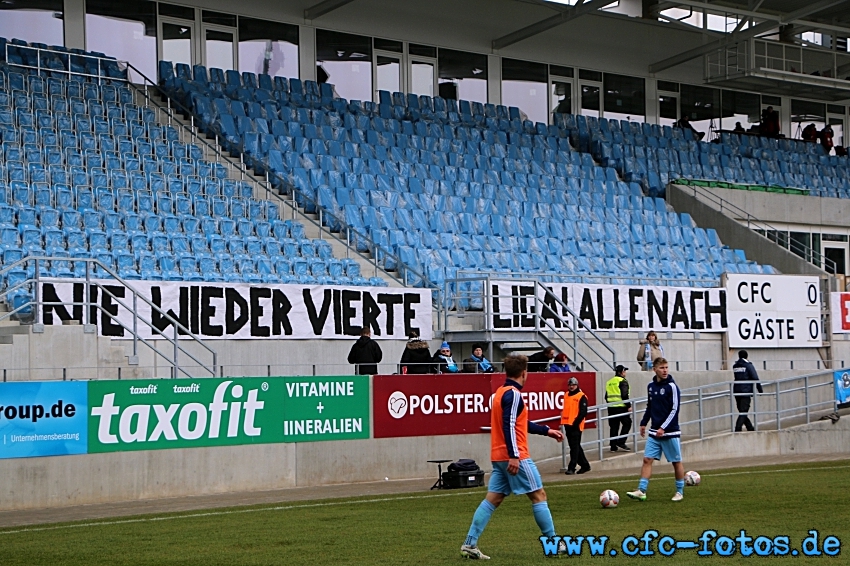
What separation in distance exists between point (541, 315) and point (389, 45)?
13440 mm

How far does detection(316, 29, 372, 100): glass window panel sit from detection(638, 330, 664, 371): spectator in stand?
13.2 meters

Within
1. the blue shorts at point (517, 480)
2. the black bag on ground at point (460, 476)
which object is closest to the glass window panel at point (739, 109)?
the black bag on ground at point (460, 476)

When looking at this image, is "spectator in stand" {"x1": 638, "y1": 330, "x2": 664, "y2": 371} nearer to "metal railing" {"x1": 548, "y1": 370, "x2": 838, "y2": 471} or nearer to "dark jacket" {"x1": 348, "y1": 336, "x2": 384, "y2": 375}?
"metal railing" {"x1": 548, "y1": 370, "x2": 838, "y2": 471}

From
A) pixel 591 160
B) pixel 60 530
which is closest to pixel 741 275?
pixel 591 160

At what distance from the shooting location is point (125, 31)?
102 feet

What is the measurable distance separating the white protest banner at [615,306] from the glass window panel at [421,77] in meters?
11.9

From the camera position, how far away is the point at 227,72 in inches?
1252

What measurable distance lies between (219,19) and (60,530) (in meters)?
21.1

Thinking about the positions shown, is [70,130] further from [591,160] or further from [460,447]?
[591,160]

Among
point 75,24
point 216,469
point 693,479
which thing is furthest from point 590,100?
point 216,469

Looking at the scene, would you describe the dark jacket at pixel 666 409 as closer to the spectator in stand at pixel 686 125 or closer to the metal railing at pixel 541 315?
the metal railing at pixel 541 315

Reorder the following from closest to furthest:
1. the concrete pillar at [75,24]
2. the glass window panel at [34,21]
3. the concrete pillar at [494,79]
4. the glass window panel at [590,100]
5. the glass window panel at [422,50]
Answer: the glass window panel at [34,21] → the concrete pillar at [75,24] → the glass window panel at [422,50] → the concrete pillar at [494,79] → the glass window panel at [590,100]

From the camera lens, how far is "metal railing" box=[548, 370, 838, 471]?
2313cm

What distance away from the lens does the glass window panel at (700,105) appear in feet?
Answer: 142
